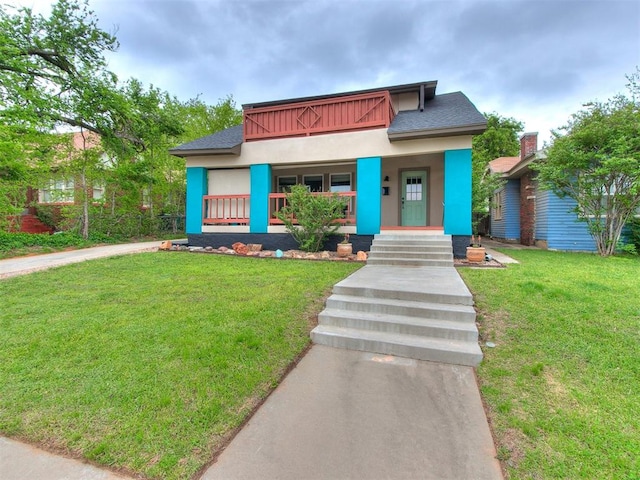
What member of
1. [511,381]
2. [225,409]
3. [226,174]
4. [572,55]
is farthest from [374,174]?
[572,55]

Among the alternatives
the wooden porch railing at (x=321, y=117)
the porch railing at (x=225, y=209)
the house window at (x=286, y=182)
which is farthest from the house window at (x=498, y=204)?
the porch railing at (x=225, y=209)

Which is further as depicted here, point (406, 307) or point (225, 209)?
point (225, 209)

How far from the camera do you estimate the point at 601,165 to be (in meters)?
8.77

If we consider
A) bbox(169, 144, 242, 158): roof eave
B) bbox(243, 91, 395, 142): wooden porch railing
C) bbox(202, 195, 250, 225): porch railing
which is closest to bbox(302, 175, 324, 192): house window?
bbox(243, 91, 395, 142): wooden porch railing

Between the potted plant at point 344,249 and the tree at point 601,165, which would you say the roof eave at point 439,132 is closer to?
the potted plant at point 344,249

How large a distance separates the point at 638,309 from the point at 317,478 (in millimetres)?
4799

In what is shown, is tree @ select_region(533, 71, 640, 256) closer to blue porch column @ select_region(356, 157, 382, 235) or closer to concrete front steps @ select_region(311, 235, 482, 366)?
blue porch column @ select_region(356, 157, 382, 235)

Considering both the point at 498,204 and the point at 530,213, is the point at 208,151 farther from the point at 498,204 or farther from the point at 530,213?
the point at 498,204

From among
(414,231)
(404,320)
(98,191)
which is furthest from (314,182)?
(98,191)

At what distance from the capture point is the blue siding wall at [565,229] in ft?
34.2

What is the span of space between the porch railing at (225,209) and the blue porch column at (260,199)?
1.19 ft

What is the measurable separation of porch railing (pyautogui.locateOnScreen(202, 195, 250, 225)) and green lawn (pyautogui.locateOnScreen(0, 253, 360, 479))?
4787 mm

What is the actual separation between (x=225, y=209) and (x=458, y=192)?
769cm

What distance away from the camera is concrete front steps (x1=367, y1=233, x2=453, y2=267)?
689cm
